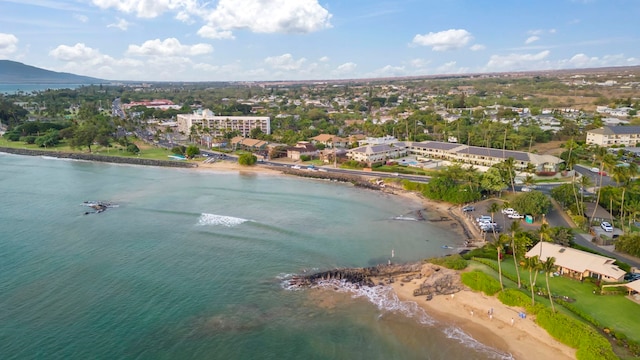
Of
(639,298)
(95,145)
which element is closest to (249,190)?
(639,298)

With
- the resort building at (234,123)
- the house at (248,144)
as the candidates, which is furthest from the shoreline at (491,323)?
the resort building at (234,123)

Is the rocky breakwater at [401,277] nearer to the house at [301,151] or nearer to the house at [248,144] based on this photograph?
the house at [301,151]

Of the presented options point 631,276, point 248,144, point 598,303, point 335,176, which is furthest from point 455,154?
point 598,303

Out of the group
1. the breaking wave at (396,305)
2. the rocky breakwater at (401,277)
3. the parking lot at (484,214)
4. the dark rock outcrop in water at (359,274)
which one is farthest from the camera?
the parking lot at (484,214)

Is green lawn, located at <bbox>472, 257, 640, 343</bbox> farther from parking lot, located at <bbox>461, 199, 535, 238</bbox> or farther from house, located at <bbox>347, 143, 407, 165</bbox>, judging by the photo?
house, located at <bbox>347, 143, 407, 165</bbox>

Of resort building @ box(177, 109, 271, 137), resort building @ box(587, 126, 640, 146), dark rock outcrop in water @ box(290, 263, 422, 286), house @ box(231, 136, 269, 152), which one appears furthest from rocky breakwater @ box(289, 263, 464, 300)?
resort building @ box(177, 109, 271, 137)

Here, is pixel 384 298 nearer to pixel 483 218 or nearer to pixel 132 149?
pixel 483 218
